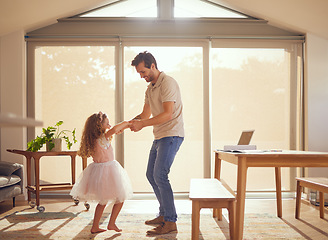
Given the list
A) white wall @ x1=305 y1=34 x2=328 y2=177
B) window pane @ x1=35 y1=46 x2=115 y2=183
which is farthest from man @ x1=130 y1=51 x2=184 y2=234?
white wall @ x1=305 y1=34 x2=328 y2=177

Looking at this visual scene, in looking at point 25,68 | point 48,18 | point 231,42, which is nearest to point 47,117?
point 25,68

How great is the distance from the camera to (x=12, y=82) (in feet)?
17.6

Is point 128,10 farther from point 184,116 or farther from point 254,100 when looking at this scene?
point 254,100

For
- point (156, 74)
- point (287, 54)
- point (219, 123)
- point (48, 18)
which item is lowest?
point (219, 123)

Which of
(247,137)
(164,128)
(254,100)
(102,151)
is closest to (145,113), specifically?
(164,128)

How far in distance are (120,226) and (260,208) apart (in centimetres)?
178

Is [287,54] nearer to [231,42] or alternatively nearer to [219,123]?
[231,42]

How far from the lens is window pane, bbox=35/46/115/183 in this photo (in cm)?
557

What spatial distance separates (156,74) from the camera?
3.45m

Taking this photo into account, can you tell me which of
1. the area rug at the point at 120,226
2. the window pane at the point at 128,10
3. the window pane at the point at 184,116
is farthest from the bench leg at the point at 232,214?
the window pane at the point at 128,10

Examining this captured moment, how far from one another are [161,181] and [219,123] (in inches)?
97.7

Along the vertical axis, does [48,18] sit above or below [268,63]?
above

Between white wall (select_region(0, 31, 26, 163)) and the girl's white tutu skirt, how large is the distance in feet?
7.52

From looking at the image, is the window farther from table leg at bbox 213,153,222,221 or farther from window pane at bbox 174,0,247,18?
table leg at bbox 213,153,222,221
